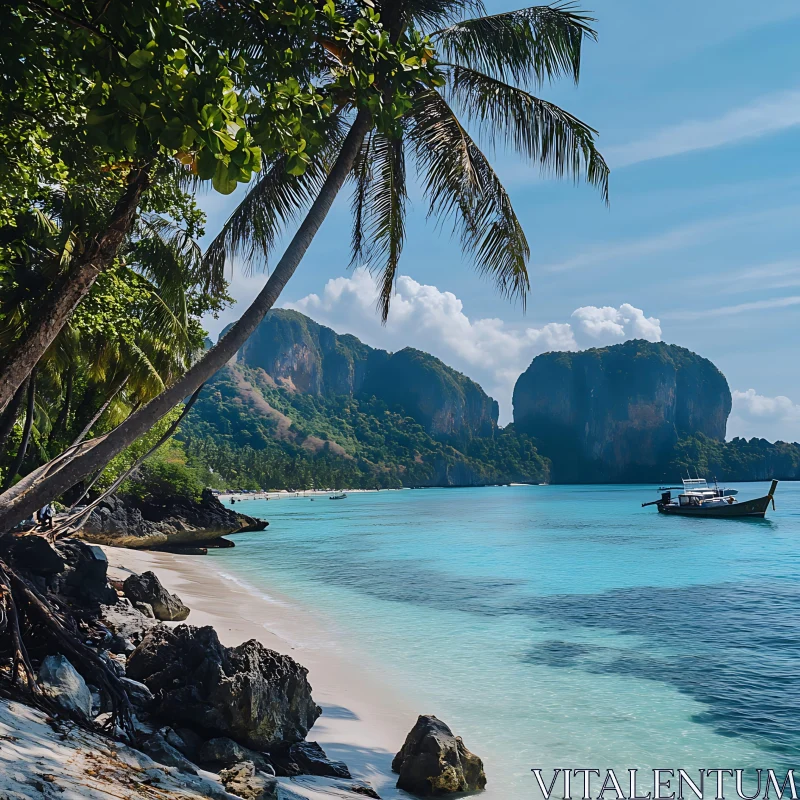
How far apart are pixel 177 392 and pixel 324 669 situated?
6.37 metres

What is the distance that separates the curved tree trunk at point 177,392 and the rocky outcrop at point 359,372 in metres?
162

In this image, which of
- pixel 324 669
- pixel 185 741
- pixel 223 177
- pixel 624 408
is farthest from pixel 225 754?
pixel 624 408

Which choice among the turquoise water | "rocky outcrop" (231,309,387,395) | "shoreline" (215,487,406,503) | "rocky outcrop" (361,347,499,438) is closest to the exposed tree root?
the turquoise water

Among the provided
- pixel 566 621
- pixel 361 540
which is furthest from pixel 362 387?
pixel 566 621

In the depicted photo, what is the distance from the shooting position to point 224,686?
473cm

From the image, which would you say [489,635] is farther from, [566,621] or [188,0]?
[188,0]

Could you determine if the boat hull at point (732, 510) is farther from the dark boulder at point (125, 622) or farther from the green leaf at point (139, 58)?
the green leaf at point (139, 58)

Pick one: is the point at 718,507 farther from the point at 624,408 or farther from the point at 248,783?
the point at 624,408

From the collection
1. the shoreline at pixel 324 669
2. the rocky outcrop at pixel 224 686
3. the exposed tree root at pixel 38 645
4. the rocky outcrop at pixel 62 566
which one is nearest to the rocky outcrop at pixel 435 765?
the shoreline at pixel 324 669

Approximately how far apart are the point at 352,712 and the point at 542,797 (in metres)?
2.48

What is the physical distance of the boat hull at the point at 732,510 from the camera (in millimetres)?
43375

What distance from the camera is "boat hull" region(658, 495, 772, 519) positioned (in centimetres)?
4338

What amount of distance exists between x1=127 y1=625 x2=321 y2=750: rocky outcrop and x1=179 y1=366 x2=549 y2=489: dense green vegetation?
9003 centimetres

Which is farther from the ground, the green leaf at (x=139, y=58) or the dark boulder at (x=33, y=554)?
the green leaf at (x=139, y=58)
